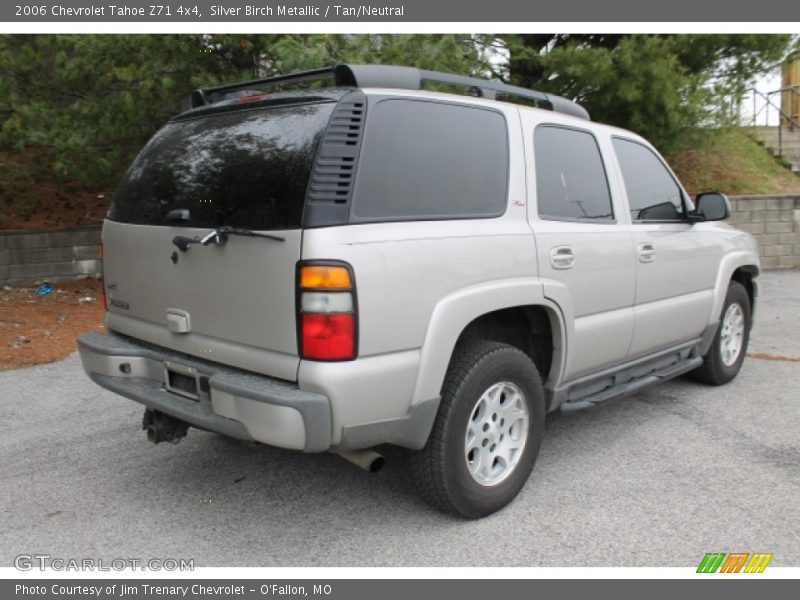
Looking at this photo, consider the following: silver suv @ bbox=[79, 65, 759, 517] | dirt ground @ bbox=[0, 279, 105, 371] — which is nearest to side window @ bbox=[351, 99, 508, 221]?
silver suv @ bbox=[79, 65, 759, 517]

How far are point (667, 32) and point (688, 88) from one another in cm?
80

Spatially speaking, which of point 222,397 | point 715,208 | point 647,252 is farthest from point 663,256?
point 222,397

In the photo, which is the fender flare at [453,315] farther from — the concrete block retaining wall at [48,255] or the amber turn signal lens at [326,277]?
the concrete block retaining wall at [48,255]

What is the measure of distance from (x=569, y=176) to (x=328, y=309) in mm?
1915

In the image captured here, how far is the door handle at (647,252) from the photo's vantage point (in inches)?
170

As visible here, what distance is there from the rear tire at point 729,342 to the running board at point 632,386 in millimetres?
409

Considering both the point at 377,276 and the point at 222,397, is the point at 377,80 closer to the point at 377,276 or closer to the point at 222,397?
the point at 377,276

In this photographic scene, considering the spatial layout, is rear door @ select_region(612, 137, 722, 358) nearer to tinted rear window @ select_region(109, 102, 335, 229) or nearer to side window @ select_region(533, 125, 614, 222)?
side window @ select_region(533, 125, 614, 222)

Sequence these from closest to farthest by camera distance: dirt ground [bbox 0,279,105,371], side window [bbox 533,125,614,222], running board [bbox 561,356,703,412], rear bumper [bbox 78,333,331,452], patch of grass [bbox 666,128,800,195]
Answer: rear bumper [bbox 78,333,331,452], side window [bbox 533,125,614,222], running board [bbox 561,356,703,412], dirt ground [bbox 0,279,105,371], patch of grass [bbox 666,128,800,195]

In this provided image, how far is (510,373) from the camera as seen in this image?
11.2 ft

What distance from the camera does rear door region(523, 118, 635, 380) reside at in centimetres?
370

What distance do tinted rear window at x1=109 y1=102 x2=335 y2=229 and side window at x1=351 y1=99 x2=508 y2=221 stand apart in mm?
249

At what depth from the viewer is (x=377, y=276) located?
2.83 meters

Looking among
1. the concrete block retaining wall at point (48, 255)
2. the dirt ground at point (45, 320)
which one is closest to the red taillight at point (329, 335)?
the dirt ground at point (45, 320)
